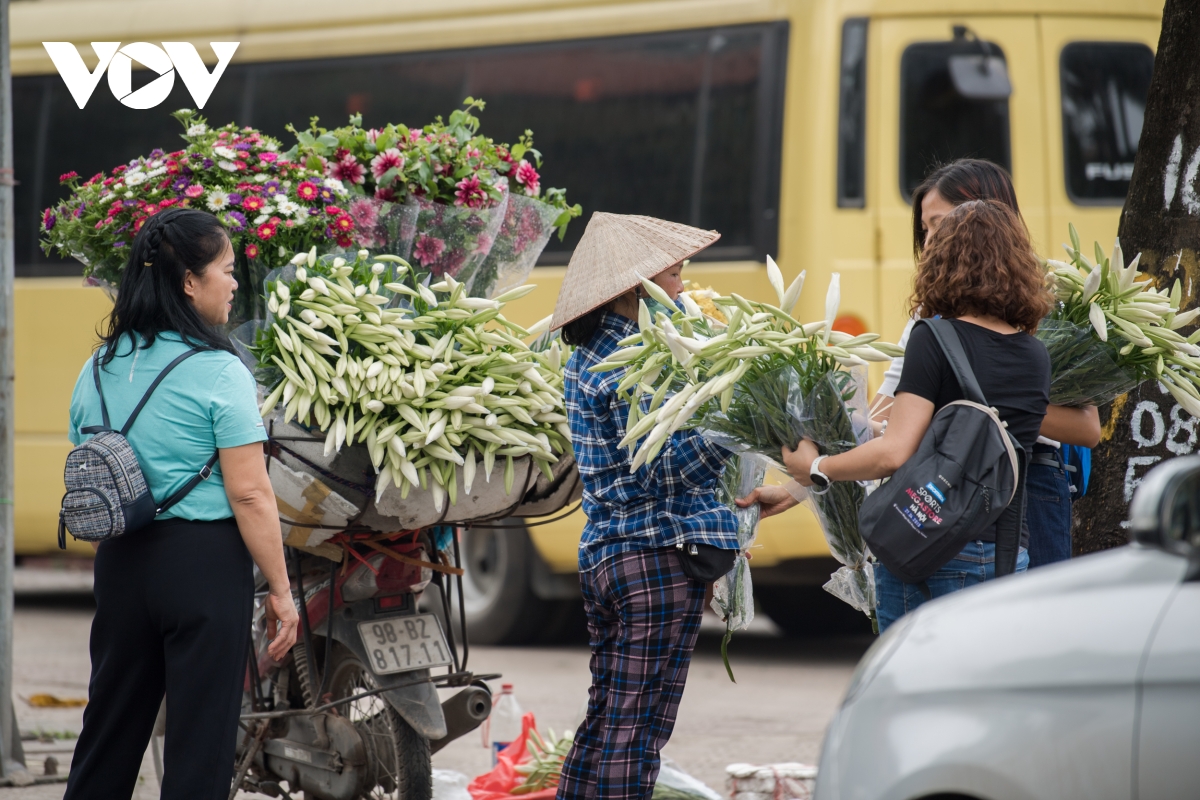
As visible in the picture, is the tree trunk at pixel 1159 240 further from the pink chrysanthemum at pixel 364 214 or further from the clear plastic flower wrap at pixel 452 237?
the pink chrysanthemum at pixel 364 214

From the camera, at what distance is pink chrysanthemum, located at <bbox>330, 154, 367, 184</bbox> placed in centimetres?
429

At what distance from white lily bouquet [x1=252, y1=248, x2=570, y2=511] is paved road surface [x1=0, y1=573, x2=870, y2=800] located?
76.7 inches

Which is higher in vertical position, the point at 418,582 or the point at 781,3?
the point at 781,3

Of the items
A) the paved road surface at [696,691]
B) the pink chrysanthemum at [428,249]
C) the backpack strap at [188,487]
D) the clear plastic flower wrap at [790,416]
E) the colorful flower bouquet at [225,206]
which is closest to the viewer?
the backpack strap at [188,487]

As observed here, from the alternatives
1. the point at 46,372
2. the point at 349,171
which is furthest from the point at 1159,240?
the point at 46,372

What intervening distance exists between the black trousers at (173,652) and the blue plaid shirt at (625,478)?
35.2 inches

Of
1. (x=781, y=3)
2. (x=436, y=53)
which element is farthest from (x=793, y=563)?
(x=436, y=53)

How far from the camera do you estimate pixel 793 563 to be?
7918 millimetres

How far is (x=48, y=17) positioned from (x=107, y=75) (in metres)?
0.60

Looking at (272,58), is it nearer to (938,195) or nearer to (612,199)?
(612,199)

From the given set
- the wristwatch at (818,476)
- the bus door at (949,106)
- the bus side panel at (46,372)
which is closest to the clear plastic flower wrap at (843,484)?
the wristwatch at (818,476)

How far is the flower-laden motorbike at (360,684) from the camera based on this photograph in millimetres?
4131

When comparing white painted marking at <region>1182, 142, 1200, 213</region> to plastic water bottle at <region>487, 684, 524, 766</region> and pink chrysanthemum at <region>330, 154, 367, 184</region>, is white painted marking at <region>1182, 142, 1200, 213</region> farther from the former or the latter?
plastic water bottle at <region>487, 684, 524, 766</region>

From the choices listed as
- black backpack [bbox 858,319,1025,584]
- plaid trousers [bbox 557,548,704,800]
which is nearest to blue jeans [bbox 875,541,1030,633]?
black backpack [bbox 858,319,1025,584]
